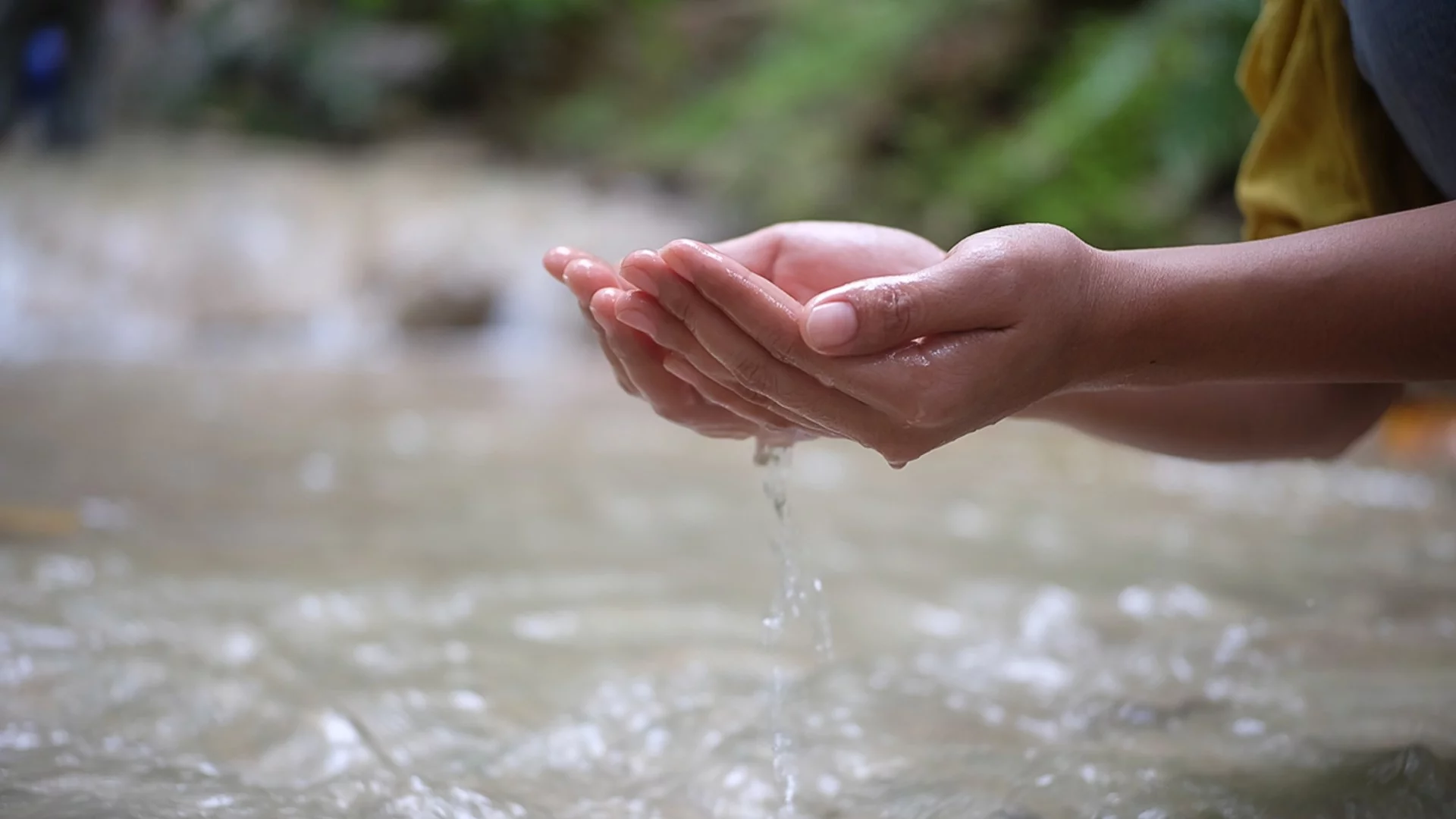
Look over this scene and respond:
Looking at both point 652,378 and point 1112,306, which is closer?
point 1112,306

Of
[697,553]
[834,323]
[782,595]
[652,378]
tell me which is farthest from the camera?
[697,553]

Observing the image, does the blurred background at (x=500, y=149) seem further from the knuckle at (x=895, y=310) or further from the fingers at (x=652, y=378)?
the knuckle at (x=895, y=310)

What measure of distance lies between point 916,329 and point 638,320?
29cm

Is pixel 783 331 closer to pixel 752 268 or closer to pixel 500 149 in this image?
pixel 752 268

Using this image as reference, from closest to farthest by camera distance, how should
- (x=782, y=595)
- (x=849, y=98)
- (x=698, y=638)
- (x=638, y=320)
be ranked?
1. (x=638, y=320)
2. (x=782, y=595)
3. (x=698, y=638)
4. (x=849, y=98)

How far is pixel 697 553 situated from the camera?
7.37 feet

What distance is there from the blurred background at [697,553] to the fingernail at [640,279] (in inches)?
21.8

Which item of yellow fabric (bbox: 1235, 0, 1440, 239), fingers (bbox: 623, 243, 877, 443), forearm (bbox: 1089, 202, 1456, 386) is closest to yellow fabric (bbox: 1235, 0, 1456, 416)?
yellow fabric (bbox: 1235, 0, 1440, 239)

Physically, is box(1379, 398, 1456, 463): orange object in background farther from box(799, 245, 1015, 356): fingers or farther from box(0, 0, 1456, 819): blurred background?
box(799, 245, 1015, 356): fingers

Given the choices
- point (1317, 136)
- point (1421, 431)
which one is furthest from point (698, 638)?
point (1421, 431)

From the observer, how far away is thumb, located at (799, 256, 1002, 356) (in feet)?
3.07

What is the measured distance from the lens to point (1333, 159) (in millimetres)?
1397

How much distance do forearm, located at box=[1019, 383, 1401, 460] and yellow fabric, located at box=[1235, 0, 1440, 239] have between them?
25 centimetres

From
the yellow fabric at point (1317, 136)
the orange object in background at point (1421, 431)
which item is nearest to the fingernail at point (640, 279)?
the yellow fabric at point (1317, 136)
